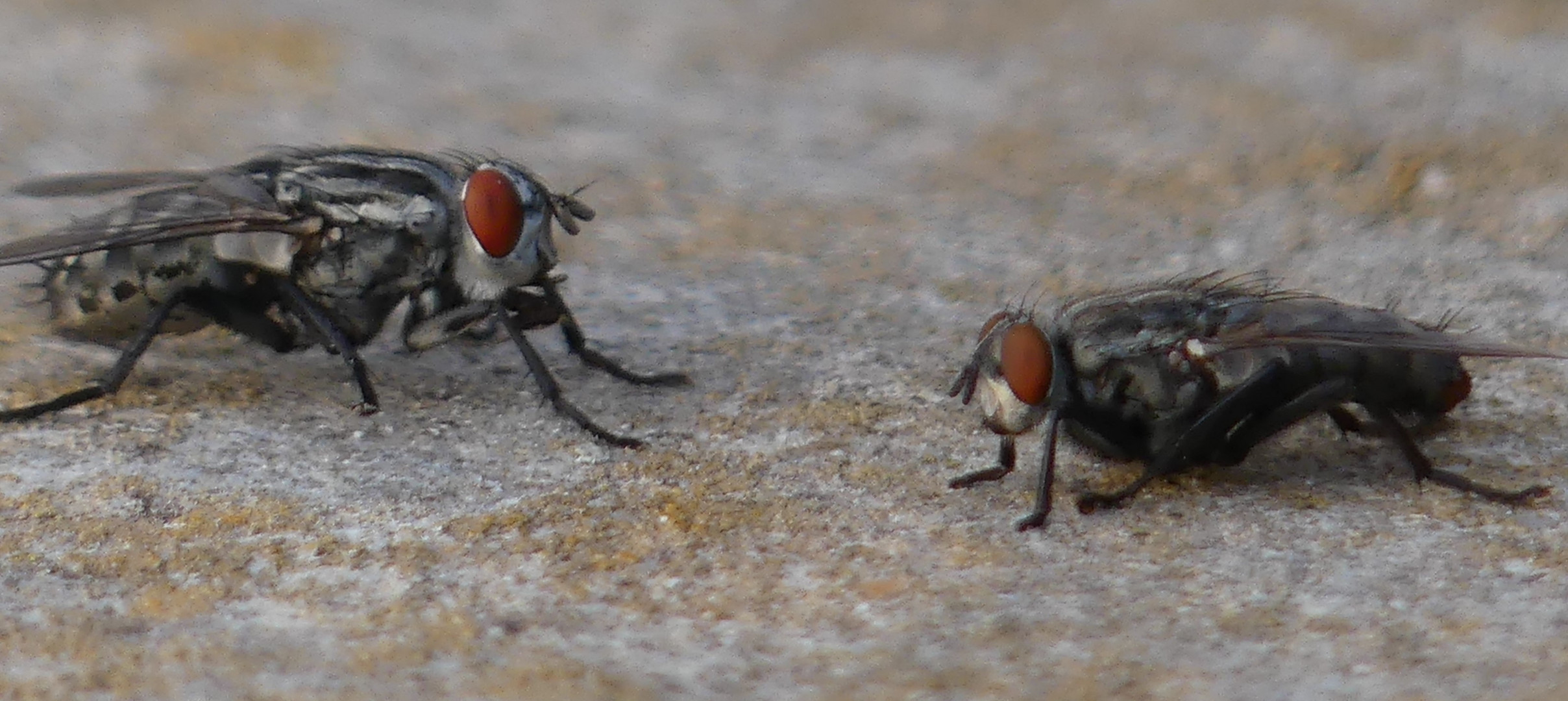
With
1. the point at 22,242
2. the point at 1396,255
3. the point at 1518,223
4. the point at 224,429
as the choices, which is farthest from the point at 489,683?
the point at 1518,223

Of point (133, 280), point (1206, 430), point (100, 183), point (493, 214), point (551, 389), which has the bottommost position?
point (551, 389)

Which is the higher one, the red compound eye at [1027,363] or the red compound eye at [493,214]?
the red compound eye at [493,214]

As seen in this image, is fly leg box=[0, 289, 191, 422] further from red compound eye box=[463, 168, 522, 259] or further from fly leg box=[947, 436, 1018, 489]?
fly leg box=[947, 436, 1018, 489]

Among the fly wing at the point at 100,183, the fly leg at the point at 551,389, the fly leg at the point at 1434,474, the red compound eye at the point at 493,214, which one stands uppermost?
the red compound eye at the point at 493,214

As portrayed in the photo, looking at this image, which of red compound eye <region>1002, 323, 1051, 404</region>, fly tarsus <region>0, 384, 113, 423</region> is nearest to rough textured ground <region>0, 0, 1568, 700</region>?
fly tarsus <region>0, 384, 113, 423</region>

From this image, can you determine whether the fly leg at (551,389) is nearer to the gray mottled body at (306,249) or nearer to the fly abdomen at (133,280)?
the gray mottled body at (306,249)

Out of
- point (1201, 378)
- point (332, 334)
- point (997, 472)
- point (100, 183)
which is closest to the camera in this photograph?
point (1201, 378)

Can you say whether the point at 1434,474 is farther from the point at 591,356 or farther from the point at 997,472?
the point at 591,356

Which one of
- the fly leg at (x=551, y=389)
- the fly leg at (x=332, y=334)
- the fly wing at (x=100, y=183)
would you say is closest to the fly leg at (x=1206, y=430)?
the fly leg at (x=551, y=389)

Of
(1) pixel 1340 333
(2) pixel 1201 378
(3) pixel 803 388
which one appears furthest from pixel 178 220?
(1) pixel 1340 333
